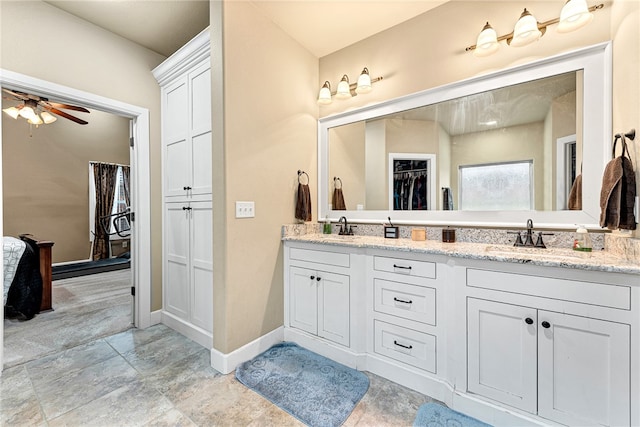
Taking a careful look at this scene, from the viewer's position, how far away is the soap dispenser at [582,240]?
1507 mm

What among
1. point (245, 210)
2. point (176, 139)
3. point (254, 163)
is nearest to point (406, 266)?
point (245, 210)

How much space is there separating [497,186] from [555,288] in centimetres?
84

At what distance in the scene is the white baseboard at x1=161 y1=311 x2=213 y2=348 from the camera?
2.24 meters

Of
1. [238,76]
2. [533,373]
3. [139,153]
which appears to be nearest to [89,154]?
[139,153]

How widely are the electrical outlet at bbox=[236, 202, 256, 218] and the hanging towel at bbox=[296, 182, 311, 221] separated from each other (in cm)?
49

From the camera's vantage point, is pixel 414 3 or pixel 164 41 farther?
pixel 164 41

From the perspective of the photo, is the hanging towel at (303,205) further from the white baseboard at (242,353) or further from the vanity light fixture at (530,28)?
the vanity light fixture at (530,28)

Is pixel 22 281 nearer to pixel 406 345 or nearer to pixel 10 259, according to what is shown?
pixel 10 259

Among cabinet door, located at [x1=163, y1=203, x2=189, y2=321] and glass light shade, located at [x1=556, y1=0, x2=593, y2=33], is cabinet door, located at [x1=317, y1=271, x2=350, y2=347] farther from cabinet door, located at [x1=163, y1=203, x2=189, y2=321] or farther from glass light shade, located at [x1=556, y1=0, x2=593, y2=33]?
glass light shade, located at [x1=556, y1=0, x2=593, y2=33]

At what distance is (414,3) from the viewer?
2.02m

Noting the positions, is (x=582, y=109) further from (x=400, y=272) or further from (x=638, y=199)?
(x=400, y=272)

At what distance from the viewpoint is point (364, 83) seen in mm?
2293

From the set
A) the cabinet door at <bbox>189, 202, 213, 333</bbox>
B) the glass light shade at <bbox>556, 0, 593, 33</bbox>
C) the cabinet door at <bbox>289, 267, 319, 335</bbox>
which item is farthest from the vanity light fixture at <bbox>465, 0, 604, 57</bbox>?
the cabinet door at <bbox>189, 202, 213, 333</bbox>

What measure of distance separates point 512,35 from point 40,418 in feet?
11.9
